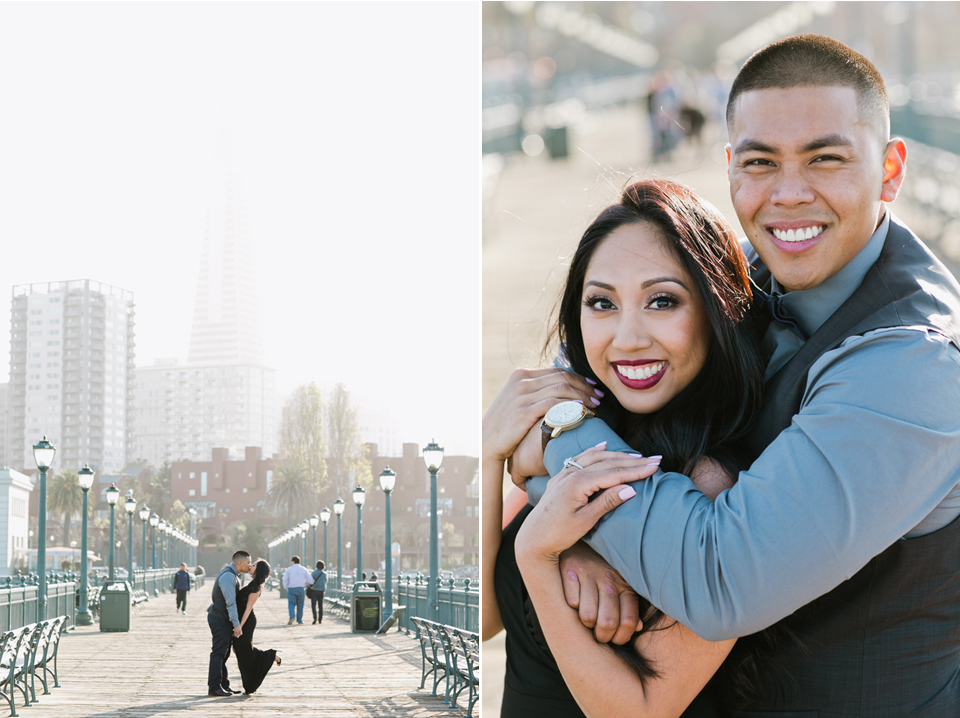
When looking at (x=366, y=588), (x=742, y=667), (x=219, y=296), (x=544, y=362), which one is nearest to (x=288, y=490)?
(x=366, y=588)

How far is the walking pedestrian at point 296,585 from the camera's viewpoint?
21.3 feet

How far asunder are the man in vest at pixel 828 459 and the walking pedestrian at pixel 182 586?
5.21 m

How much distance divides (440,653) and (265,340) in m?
2.53

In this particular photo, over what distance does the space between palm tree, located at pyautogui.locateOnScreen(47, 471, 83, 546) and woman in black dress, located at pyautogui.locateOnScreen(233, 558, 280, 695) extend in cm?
126

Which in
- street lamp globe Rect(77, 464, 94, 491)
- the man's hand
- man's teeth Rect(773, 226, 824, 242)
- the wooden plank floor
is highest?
man's teeth Rect(773, 226, 824, 242)

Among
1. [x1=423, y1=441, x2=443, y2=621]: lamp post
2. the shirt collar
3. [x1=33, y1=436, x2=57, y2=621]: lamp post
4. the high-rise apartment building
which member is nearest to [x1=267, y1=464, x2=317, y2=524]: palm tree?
[x1=423, y1=441, x2=443, y2=621]: lamp post

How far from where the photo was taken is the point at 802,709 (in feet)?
4.55

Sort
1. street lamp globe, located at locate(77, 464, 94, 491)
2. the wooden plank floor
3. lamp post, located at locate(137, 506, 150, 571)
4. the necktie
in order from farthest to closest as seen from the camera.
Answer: lamp post, located at locate(137, 506, 150, 571), street lamp globe, located at locate(77, 464, 94, 491), the wooden plank floor, the necktie

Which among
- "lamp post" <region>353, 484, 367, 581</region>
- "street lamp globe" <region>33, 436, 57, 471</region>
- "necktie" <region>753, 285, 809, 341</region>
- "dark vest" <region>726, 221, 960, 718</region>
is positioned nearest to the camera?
"dark vest" <region>726, 221, 960, 718</region>

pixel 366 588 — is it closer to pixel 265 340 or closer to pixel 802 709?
pixel 265 340

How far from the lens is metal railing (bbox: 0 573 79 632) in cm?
599

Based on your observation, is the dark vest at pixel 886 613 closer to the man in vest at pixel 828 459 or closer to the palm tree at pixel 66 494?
the man in vest at pixel 828 459

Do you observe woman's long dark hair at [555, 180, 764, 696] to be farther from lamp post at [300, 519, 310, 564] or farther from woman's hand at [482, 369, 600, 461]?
lamp post at [300, 519, 310, 564]

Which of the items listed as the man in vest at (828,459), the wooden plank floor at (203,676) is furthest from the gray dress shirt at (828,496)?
the wooden plank floor at (203,676)
